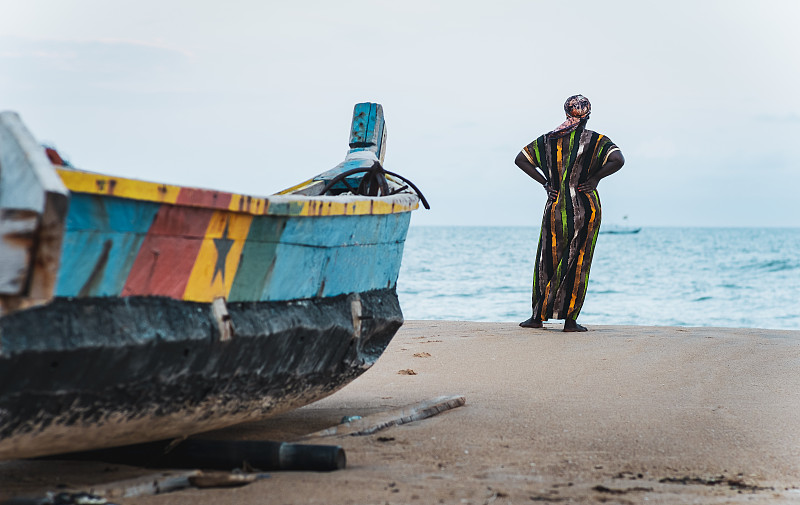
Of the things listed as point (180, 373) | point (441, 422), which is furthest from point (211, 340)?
point (441, 422)

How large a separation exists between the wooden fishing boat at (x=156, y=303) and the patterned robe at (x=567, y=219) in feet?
12.3

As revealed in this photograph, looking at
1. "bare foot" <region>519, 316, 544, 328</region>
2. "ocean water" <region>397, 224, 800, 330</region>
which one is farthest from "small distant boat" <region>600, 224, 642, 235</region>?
"bare foot" <region>519, 316, 544, 328</region>

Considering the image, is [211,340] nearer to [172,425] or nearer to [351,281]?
[172,425]

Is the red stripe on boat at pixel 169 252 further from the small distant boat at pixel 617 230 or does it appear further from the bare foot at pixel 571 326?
the small distant boat at pixel 617 230

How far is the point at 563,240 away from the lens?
6.86 meters

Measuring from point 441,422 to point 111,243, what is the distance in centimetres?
180

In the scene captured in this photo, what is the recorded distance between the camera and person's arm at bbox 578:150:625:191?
646 centimetres

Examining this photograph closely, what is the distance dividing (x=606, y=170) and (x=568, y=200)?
15.7 inches

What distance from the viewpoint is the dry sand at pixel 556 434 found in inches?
96.8

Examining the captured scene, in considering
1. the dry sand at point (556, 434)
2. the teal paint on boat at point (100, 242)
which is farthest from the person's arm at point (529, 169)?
the teal paint on boat at point (100, 242)

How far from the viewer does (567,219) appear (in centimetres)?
679

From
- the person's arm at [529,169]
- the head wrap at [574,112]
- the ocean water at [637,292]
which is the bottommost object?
the ocean water at [637,292]

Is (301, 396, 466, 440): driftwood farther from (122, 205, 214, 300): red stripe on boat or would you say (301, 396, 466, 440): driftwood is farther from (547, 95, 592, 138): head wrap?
(547, 95, 592, 138): head wrap

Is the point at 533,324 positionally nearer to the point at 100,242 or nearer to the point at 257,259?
the point at 257,259
